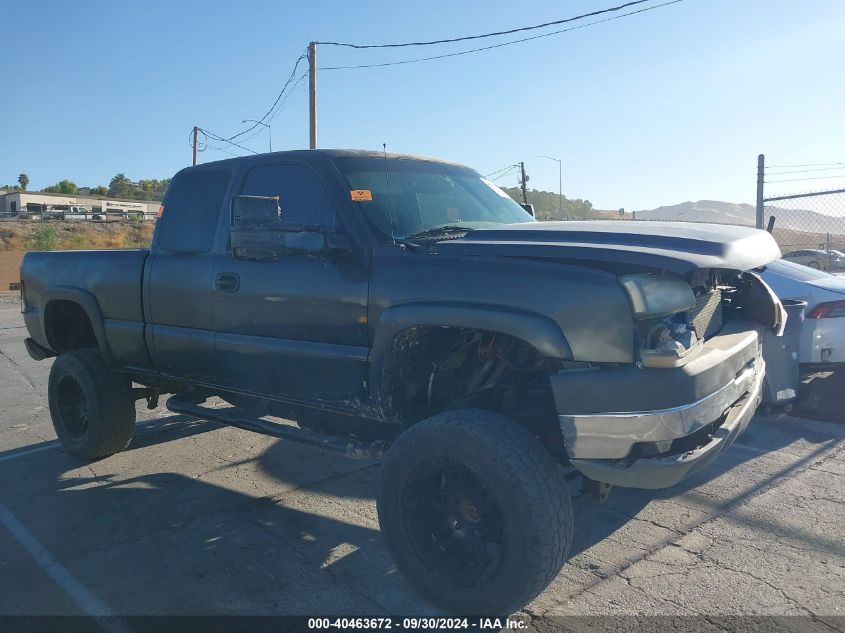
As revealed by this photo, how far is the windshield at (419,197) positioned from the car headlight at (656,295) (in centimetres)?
130

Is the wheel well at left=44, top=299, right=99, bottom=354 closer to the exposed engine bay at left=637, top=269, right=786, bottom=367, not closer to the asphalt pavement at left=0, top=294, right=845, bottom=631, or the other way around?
the asphalt pavement at left=0, top=294, right=845, bottom=631

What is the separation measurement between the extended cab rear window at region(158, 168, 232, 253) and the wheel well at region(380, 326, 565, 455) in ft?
5.50

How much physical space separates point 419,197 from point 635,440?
1.94 meters

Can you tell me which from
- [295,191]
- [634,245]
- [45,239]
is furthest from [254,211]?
[45,239]

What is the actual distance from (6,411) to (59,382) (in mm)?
2120

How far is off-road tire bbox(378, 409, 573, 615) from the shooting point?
2787 millimetres

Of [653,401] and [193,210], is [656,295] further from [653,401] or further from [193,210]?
[193,210]

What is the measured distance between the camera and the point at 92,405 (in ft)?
17.1

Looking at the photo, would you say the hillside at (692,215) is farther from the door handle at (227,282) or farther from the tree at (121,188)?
the tree at (121,188)

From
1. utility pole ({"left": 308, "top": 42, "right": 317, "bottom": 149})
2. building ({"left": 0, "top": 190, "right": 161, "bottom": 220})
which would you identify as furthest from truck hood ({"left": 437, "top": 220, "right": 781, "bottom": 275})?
building ({"left": 0, "top": 190, "right": 161, "bottom": 220})

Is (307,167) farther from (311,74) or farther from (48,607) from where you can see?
(311,74)

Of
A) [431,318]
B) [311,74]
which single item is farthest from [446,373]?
[311,74]

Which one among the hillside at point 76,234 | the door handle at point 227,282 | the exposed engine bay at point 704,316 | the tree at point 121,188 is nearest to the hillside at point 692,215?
the exposed engine bay at point 704,316

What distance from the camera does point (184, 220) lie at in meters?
4.66
